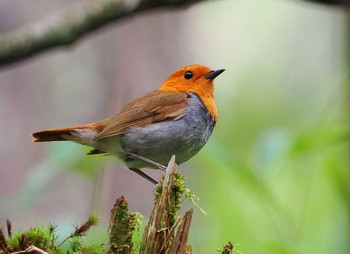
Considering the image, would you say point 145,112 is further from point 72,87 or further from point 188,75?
point 72,87

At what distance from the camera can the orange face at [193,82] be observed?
4641 mm

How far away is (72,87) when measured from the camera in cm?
784

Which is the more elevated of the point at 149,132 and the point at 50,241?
the point at 149,132

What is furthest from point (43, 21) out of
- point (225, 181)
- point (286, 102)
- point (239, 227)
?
point (286, 102)

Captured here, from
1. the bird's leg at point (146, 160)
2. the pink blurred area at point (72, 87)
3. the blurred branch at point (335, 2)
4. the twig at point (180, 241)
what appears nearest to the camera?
the twig at point (180, 241)

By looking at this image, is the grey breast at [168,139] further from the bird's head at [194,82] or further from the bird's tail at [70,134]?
the bird's head at [194,82]

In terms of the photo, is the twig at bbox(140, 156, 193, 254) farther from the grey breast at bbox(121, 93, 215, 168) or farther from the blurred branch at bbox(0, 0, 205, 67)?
the blurred branch at bbox(0, 0, 205, 67)

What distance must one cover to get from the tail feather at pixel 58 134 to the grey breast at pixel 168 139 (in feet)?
0.92

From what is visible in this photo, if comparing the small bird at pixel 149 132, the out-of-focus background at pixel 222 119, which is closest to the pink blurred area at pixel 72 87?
the out-of-focus background at pixel 222 119

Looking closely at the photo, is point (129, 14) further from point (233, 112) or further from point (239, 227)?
point (233, 112)

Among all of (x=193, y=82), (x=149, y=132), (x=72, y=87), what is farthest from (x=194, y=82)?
(x=72, y=87)

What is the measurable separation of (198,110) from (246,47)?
642cm

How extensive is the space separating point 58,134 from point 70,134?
76 millimetres

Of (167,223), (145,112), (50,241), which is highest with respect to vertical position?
(145,112)
